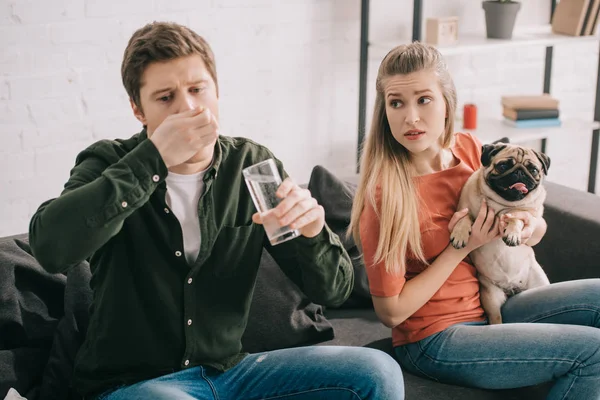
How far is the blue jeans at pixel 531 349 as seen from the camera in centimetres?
184

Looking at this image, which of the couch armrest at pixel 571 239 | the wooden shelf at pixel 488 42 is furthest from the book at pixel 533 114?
the couch armrest at pixel 571 239

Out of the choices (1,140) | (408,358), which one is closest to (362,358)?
(408,358)

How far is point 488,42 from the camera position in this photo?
3.38 metres

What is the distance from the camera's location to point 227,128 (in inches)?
126

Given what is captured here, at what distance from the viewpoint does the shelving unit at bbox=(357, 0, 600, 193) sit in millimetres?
3287

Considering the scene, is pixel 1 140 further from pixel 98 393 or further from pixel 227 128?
pixel 98 393

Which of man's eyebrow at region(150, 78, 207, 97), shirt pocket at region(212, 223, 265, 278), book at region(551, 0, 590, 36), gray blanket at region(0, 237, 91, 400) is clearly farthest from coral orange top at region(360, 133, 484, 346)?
book at region(551, 0, 590, 36)

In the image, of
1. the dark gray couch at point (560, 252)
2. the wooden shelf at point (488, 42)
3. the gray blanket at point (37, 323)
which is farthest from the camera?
the wooden shelf at point (488, 42)

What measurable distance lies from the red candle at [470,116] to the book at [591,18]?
1.90ft

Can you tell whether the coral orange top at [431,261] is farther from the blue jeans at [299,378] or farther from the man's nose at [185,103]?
the man's nose at [185,103]

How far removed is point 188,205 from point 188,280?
0.52 ft

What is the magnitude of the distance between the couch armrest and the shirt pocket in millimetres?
1055

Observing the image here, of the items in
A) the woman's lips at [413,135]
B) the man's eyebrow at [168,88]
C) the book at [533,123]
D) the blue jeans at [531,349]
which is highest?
the man's eyebrow at [168,88]

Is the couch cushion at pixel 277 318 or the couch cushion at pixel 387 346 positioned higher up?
the couch cushion at pixel 277 318
